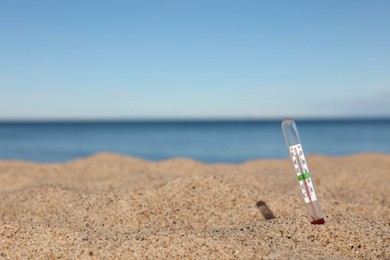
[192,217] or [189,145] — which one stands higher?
[189,145]

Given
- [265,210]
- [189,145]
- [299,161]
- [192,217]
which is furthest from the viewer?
[189,145]

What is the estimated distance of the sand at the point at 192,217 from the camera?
4535mm

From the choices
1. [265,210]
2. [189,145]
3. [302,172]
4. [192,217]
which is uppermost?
[189,145]

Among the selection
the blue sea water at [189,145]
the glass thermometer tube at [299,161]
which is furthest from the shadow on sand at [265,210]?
the blue sea water at [189,145]

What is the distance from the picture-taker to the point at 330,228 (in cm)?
495

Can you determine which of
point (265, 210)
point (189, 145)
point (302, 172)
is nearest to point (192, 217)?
point (265, 210)

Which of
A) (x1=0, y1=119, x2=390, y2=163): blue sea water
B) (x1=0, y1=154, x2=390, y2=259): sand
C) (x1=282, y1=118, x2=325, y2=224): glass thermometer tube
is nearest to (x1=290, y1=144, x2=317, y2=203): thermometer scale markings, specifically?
(x1=282, y1=118, x2=325, y2=224): glass thermometer tube

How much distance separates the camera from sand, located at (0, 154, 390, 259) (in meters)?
4.54

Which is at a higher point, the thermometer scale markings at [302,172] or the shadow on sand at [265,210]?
the thermometer scale markings at [302,172]

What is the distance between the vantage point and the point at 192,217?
21.3 ft

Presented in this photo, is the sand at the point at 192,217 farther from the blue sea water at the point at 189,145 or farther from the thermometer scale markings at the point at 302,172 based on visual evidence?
the blue sea water at the point at 189,145

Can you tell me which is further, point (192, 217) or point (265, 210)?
point (265, 210)

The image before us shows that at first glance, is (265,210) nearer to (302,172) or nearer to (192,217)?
(192,217)

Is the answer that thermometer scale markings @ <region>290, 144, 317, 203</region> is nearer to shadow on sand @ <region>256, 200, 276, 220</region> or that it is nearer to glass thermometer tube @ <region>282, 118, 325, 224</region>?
glass thermometer tube @ <region>282, 118, 325, 224</region>
